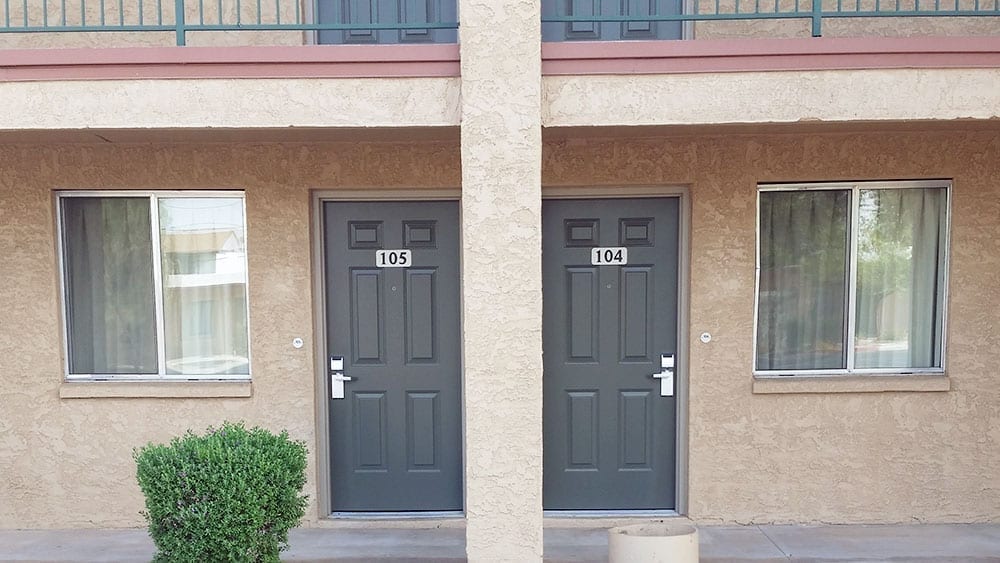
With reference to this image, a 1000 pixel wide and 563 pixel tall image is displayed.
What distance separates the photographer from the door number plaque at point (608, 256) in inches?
210

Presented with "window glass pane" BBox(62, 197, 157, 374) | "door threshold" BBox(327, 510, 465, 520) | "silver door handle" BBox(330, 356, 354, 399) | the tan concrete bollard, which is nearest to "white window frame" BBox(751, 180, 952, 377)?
the tan concrete bollard

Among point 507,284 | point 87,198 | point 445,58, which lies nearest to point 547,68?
point 445,58

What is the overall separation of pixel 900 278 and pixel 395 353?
3.82 meters

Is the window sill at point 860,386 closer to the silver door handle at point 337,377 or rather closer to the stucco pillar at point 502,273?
the stucco pillar at point 502,273

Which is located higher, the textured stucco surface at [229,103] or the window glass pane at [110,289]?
the textured stucco surface at [229,103]

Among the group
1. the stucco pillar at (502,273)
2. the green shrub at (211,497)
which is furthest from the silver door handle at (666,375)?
the green shrub at (211,497)

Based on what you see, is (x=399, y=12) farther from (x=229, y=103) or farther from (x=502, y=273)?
(x=502, y=273)

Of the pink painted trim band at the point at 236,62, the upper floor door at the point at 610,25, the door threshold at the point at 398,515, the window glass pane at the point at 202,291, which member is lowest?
the door threshold at the point at 398,515

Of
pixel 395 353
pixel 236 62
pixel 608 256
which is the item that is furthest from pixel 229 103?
pixel 608 256

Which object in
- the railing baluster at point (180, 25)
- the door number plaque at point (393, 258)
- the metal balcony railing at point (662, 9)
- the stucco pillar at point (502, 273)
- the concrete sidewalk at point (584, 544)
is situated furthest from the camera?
the door number plaque at point (393, 258)

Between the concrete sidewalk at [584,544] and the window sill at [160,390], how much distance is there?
1015 millimetres

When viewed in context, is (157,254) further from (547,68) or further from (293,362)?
(547,68)

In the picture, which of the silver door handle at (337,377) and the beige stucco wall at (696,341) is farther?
the silver door handle at (337,377)

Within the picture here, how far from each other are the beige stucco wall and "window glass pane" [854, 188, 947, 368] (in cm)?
16
